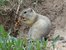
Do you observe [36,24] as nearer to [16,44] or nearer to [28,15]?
[28,15]

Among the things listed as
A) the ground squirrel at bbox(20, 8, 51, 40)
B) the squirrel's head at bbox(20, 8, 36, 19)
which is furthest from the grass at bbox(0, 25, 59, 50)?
the squirrel's head at bbox(20, 8, 36, 19)

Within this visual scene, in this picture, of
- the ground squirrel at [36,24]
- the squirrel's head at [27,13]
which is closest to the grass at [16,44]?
the ground squirrel at [36,24]

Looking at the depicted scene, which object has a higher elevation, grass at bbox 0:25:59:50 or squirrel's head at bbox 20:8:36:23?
grass at bbox 0:25:59:50

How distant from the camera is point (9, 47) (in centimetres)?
393

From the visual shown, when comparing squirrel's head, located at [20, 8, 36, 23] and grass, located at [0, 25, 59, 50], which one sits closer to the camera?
grass, located at [0, 25, 59, 50]

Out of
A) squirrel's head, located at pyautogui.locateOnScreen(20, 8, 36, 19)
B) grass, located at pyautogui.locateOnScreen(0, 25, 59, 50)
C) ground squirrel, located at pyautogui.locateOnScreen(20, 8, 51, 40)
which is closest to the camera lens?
grass, located at pyautogui.locateOnScreen(0, 25, 59, 50)

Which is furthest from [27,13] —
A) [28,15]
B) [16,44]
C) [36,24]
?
[16,44]

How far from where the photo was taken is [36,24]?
6.91 metres

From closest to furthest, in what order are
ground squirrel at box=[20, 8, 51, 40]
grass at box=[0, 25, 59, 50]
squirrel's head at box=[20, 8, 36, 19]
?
1. grass at box=[0, 25, 59, 50]
2. ground squirrel at box=[20, 8, 51, 40]
3. squirrel's head at box=[20, 8, 36, 19]

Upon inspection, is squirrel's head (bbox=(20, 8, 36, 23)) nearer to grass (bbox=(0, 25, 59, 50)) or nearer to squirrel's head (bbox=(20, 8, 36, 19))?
squirrel's head (bbox=(20, 8, 36, 19))

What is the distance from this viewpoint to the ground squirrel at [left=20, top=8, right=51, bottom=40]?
676cm

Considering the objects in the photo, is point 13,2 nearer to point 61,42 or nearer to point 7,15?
point 7,15

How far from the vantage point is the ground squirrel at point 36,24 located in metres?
6.76

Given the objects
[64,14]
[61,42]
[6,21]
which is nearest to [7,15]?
[6,21]
